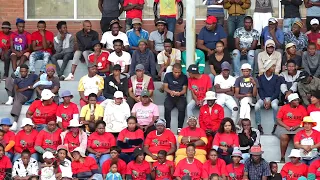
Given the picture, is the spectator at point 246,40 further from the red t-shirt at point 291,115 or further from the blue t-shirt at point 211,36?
the red t-shirt at point 291,115

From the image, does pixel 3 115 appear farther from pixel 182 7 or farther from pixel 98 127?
pixel 182 7

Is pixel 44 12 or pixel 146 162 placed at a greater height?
pixel 44 12

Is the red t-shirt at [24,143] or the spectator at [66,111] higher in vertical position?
the spectator at [66,111]

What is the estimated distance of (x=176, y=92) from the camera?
2348 centimetres

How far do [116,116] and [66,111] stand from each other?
106 cm

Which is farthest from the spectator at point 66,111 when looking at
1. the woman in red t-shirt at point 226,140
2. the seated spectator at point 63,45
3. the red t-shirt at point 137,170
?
the woman in red t-shirt at point 226,140

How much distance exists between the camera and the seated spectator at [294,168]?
21766mm

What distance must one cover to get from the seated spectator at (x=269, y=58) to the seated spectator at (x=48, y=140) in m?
4.56

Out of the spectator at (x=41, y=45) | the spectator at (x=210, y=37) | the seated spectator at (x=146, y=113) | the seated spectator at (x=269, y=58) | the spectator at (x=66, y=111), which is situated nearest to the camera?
the seated spectator at (x=146, y=113)

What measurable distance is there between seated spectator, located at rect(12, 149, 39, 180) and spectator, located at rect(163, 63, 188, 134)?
296 cm

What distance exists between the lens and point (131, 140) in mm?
22547

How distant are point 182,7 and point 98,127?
15.1 feet

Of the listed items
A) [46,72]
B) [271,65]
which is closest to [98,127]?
[46,72]

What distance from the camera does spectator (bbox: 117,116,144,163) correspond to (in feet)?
73.9
